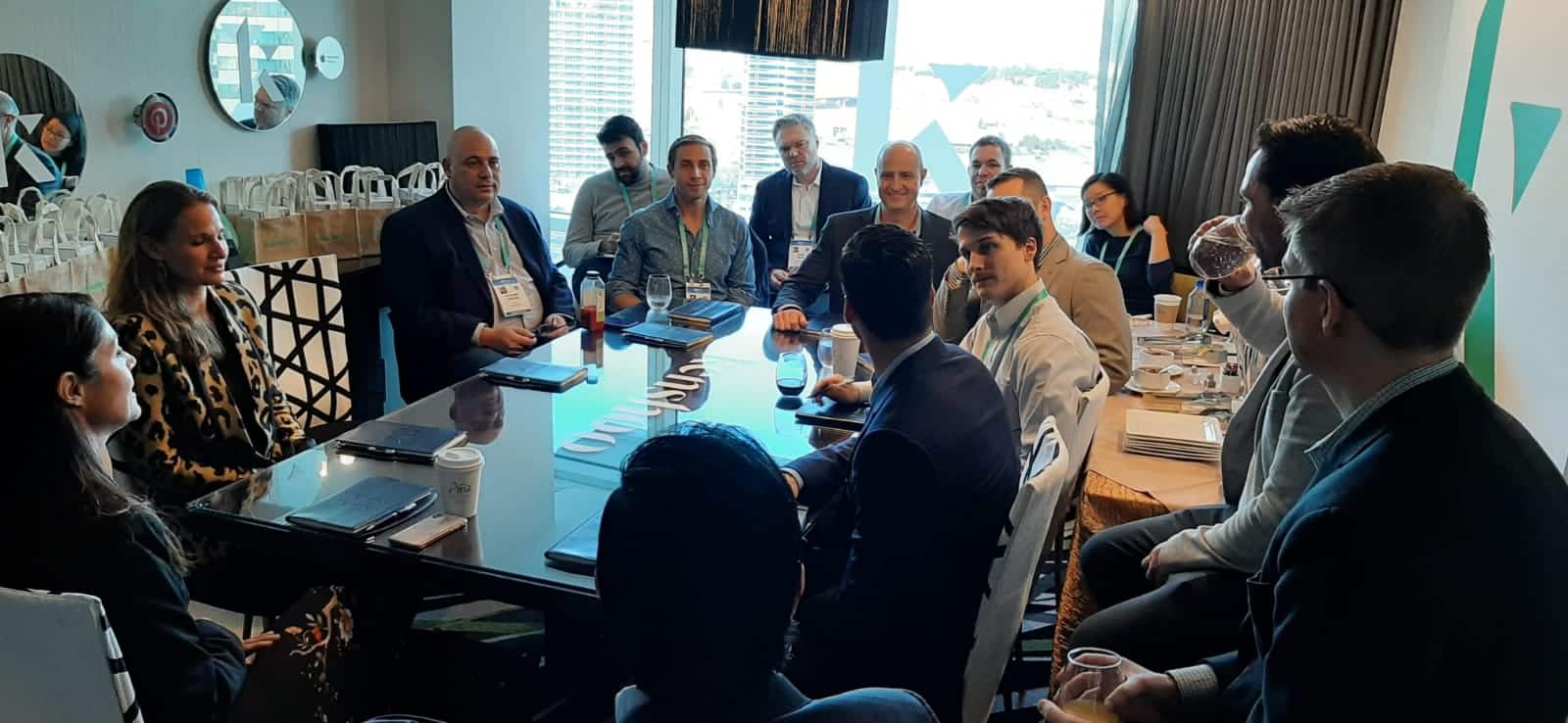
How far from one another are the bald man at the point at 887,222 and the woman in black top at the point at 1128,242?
99 cm

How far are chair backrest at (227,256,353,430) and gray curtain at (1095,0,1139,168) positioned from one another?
3.66 metres

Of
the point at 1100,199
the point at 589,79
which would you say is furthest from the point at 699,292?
the point at 589,79

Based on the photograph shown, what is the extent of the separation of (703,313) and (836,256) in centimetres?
Result: 72

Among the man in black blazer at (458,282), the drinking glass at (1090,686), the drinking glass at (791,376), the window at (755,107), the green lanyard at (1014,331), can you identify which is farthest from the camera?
the window at (755,107)

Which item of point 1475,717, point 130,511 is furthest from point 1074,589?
point 130,511

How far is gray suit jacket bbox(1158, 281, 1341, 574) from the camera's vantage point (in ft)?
5.82

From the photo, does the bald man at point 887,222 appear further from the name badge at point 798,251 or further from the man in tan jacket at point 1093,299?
the man in tan jacket at point 1093,299

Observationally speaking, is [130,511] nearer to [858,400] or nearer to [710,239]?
[858,400]

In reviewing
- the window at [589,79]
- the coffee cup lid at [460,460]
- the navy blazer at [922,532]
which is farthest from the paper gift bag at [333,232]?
the navy blazer at [922,532]

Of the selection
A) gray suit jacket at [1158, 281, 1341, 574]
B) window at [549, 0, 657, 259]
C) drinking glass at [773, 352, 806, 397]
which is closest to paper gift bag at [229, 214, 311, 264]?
window at [549, 0, 657, 259]

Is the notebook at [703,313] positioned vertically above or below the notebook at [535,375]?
above

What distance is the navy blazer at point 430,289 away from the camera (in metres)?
3.41

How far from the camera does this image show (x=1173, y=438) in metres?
2.59

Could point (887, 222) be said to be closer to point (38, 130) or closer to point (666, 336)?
point (666, 336)
